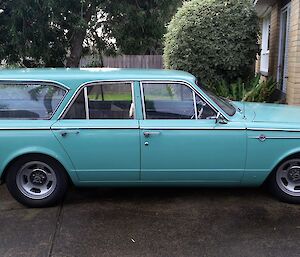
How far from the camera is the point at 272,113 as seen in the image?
5035 mm

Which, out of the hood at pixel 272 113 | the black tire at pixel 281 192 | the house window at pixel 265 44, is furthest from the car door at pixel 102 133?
the house window at pixel 265 44

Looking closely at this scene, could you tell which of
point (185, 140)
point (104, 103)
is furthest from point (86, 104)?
point (185, 140)

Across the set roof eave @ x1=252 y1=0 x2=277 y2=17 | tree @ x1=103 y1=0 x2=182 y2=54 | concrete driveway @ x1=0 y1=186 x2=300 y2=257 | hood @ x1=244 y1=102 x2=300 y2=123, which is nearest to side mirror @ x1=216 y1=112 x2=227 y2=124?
hood @ x1=244 y1=102 x2=300 y2=123

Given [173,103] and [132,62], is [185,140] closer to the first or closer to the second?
[173,103]

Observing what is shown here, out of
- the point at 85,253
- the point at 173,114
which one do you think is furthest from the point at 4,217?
the point at 173,114

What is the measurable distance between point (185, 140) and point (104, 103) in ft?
3.19

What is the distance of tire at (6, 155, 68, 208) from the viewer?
460 centimetres

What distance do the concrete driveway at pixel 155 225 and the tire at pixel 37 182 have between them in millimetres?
120

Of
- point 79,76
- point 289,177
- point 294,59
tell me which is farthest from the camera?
point 294,59

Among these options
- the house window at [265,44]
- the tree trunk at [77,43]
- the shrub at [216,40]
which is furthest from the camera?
the tree trunk at [77,43]

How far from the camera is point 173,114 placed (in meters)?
4.59

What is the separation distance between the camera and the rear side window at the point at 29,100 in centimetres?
459

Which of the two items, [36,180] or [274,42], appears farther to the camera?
[274,42]

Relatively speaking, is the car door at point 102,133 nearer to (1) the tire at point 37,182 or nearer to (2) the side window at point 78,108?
(2) the side window at point 78,108
